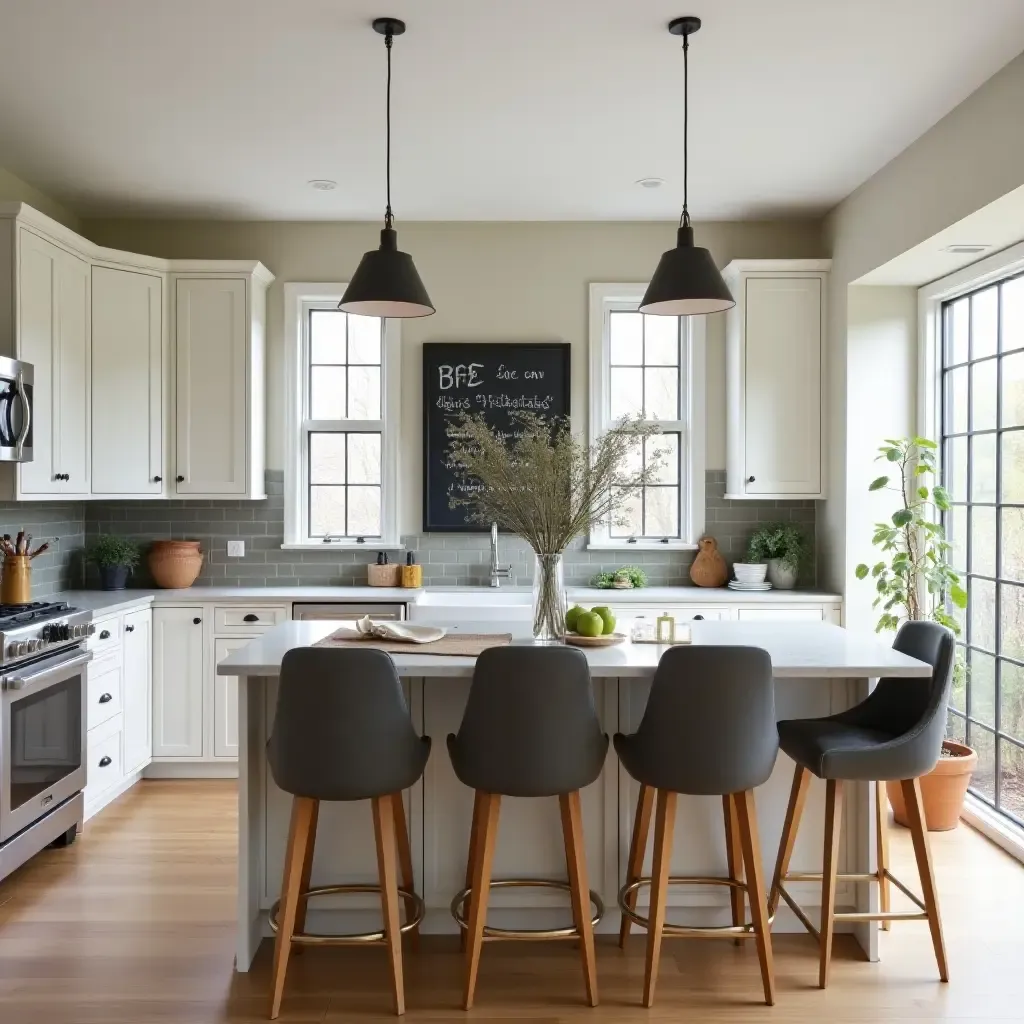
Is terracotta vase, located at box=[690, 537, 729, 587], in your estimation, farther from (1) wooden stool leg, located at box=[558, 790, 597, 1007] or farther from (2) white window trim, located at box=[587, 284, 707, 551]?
(1) wooden stool leg, located at box=[558, 790, 597, 1007]

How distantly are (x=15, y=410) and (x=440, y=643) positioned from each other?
7.04 ft

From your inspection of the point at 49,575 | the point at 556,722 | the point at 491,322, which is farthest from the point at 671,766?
the point at 49,575

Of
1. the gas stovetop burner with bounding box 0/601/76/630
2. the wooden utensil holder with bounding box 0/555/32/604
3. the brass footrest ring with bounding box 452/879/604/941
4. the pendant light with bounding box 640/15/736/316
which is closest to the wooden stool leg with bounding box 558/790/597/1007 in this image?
the brass footrest ring with bounding box 452/879/604/941

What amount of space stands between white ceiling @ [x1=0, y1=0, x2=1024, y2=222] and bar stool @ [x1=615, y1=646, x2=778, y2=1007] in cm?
202

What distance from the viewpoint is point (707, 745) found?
259cm

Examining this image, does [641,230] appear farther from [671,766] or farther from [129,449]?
[671,766]

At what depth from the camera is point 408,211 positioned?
16.8 ft

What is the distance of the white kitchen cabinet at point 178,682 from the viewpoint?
479 centimetres

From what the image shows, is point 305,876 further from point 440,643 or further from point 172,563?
point 172,563

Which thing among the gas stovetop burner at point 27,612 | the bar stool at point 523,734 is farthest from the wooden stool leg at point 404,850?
the gas stovetop burner at point 27,612

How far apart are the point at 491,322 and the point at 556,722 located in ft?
10.5

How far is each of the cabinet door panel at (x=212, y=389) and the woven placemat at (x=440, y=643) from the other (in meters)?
2.07

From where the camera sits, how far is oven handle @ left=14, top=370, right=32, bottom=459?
3924mm

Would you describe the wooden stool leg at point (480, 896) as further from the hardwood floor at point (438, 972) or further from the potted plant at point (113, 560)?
the potted plant at point (113, 560)
